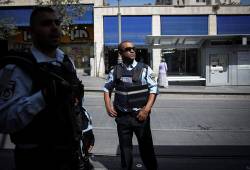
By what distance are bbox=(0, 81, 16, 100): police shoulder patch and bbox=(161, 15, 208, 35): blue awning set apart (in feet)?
120

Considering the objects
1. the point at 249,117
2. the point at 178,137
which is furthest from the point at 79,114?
the point at 249,117

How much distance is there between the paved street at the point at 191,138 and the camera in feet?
22.7

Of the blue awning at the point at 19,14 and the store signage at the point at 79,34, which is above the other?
the blue awning at the point at 19,14

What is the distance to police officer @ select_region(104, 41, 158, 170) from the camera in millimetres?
5438

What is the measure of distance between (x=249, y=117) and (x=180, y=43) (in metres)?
14.1

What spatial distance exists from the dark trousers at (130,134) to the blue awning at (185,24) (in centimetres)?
3369

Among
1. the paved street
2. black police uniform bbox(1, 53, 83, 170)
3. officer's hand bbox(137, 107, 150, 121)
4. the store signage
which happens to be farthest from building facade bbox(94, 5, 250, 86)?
black police uniform bbox(1, 53, 83, 170)

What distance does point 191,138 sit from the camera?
898cm

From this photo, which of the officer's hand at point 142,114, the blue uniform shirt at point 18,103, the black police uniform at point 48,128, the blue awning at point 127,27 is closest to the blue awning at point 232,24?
the blue awning at point 127,27

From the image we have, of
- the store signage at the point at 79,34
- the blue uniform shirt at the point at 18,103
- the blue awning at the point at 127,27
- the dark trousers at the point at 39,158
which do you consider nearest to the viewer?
the blue uniform shirt at the point at 18,103

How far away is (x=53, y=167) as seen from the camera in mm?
2846

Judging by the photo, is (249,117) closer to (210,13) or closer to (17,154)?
(17,154)

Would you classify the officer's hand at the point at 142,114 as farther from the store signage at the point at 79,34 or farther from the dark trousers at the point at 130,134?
the store signage at the point at 79,34

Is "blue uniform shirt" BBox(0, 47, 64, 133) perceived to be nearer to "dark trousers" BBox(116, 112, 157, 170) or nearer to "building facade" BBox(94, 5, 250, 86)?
"dark trousers" BBox(116, 112, 157, 170)
